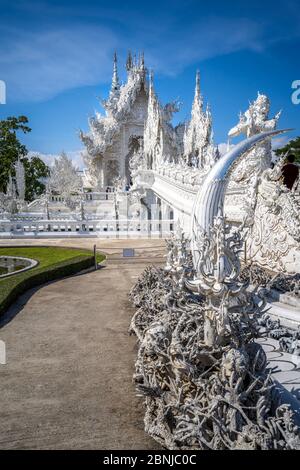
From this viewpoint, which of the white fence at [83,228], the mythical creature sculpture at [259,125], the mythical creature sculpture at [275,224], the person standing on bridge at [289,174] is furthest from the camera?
the white fence at [83,228]

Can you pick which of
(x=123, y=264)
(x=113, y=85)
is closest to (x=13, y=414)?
(x=123, y=264)

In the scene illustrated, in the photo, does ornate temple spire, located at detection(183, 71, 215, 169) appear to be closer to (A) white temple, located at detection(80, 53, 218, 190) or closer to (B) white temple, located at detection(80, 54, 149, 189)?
(A) white temple, located at detection(80, 53, 218, 190)

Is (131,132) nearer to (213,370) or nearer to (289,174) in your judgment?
(289,174)

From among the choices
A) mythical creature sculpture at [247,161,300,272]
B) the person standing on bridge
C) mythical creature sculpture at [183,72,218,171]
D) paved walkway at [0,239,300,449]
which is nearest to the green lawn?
paved walkway at [0,239,300,449]

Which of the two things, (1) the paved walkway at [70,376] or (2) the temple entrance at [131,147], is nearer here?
(1) the paved walkway at [70,376]

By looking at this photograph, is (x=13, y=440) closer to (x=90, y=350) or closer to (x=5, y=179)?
(x=90, y=350)

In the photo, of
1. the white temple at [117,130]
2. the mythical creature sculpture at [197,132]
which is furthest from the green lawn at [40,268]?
the white temple at [117,130]

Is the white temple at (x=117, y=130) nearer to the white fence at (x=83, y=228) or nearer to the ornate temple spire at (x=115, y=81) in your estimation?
the ornate temple spire at (x=115, y=81)

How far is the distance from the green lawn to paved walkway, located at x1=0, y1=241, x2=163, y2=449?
1.21 ft

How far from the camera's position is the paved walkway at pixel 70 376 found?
3992mm

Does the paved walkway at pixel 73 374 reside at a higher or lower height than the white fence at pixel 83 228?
lower

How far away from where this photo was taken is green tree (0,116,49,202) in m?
41.8

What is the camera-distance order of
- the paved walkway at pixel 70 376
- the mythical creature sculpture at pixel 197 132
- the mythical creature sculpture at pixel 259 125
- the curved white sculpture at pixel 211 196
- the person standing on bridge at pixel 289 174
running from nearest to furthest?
the paved walkway at pixel 70 376 < the curved white sculpture at pixel 211 196 < the mythical creature sculpture at pixel 259 125 < the person standing on bridge at pixel 289 174 < the mythical creature sculpture at pixel 197 132

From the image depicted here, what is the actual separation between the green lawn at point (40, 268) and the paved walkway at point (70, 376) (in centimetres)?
37
